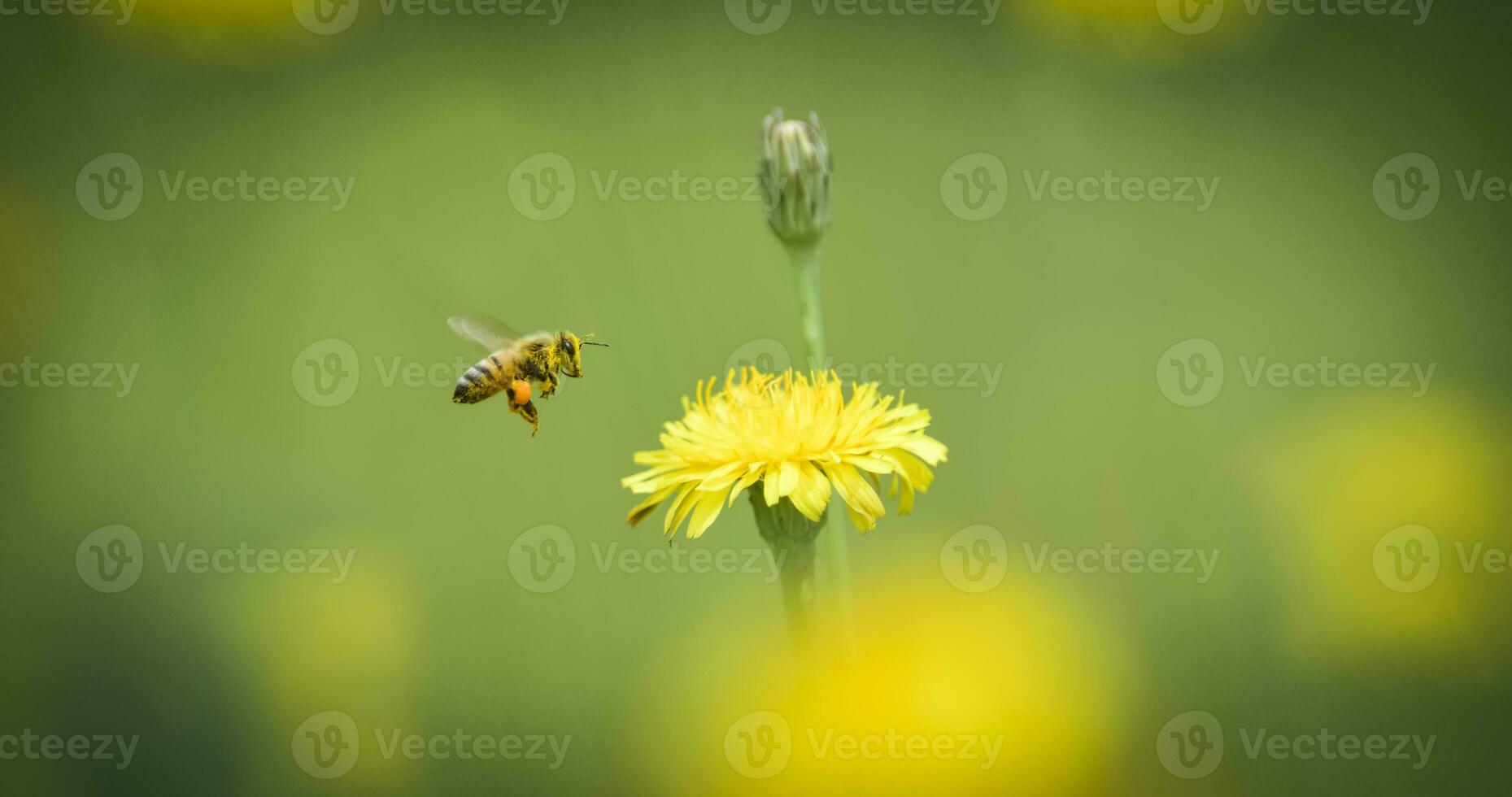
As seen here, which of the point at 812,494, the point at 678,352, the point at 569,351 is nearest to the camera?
the point at 812,494

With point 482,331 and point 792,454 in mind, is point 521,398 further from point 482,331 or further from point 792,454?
point 792,454

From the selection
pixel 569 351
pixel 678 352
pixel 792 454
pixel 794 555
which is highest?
pixel 678 352

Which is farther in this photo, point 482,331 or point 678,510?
point 482,331

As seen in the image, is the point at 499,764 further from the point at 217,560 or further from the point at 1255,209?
the point at 1255,209

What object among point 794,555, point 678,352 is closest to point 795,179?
point 794,555

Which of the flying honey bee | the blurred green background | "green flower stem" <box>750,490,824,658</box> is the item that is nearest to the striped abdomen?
the flying honey bee

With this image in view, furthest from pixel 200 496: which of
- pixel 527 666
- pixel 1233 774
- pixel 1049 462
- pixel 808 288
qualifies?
pixel 1233 774

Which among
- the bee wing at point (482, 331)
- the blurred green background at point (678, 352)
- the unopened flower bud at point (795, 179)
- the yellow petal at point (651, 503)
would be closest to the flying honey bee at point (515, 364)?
the bee wing at point (482, 331)

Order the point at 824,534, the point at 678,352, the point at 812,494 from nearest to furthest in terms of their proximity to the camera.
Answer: the point at 812,494, the point at 824,534, the point at 678,352
